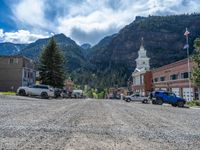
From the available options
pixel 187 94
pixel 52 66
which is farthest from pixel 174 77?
pixel 52 66

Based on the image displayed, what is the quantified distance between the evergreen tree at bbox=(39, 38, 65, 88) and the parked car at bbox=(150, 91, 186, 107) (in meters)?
21.7

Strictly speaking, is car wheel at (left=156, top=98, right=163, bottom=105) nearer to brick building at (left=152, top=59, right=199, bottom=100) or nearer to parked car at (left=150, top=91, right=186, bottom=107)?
parked car at (left=150, top=91, right=186, bottom=107)

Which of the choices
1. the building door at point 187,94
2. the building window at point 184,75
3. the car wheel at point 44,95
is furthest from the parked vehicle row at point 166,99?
the car wheel at point 44,95

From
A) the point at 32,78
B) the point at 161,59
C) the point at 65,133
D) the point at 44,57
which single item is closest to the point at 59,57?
the point at 44,57

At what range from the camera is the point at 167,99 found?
44000 millimetres

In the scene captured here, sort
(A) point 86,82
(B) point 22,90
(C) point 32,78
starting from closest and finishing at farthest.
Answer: (B) point 22,90
(C) point 32,78
(A) point 86,82

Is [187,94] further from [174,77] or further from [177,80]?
[174,77]

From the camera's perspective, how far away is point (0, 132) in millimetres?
9828

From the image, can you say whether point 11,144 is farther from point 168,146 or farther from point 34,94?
point 34,94

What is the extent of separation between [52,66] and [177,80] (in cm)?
2531

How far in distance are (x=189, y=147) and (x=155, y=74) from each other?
7291cm

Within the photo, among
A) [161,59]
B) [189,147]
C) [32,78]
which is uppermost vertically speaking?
[161,59]

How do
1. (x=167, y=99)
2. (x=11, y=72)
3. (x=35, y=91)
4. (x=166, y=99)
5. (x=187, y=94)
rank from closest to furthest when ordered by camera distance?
(x=167, y=99) → (x=166, y=99) → (x=35, y=91) → (x=187, y=94) → (x=11, y=72)

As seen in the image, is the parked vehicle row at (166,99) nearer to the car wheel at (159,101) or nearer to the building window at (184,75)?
the car wheel at (159,101)
